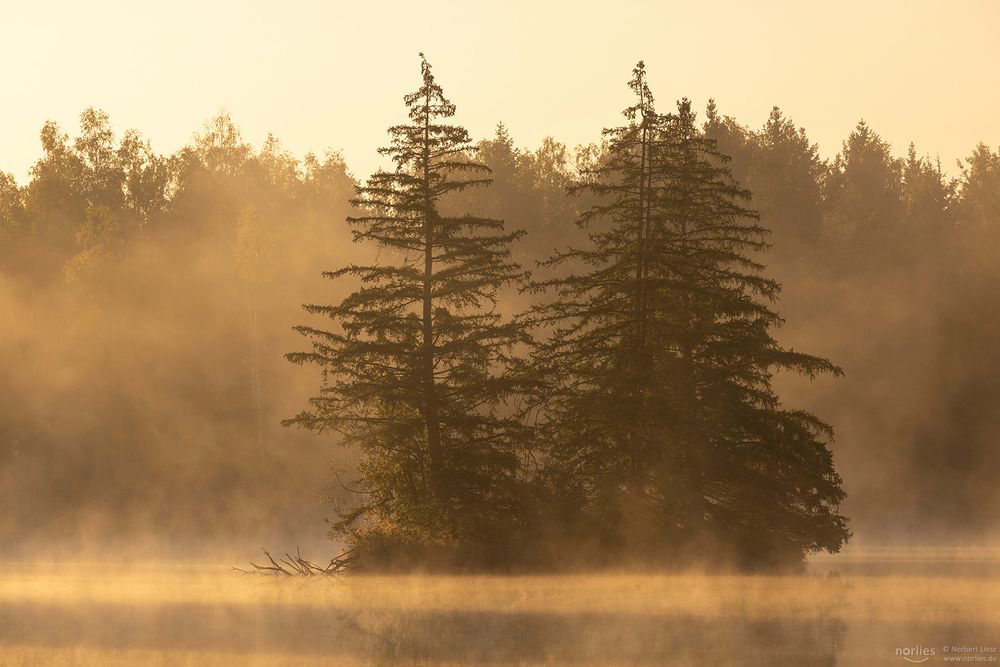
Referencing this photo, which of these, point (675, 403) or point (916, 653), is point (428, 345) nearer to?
point (675, 403)

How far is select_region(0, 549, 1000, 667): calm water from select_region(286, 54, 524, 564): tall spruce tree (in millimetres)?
1981

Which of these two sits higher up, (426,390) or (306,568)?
(426,390)

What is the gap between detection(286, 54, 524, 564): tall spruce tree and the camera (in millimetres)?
45125

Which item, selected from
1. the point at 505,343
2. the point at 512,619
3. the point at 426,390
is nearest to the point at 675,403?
the point at 505,343

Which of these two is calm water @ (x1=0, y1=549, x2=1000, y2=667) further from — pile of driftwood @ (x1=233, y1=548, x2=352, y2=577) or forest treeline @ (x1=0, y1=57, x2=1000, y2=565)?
forest treeline @ (x1=0, y1=57, x2=1000, y2=565)

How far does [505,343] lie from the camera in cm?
4653

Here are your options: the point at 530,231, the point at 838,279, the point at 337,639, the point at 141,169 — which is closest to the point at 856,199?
the point at 838,279

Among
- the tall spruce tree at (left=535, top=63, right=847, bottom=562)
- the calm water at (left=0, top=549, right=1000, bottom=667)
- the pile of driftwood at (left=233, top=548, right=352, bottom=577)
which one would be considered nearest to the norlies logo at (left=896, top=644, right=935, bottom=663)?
the calm water at (left=0, top=549, right=1000, bottom=667)

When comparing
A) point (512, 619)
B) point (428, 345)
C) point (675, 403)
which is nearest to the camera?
point (512, 619)

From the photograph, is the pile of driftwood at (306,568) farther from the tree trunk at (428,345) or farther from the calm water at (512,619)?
the tree trunk at (428,345)

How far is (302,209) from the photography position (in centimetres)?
10506

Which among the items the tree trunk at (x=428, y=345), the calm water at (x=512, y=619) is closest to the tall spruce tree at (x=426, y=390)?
the tree trunk at (x=428, y=345)

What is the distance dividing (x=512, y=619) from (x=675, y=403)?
1226cm

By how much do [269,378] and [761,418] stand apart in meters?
53.8
